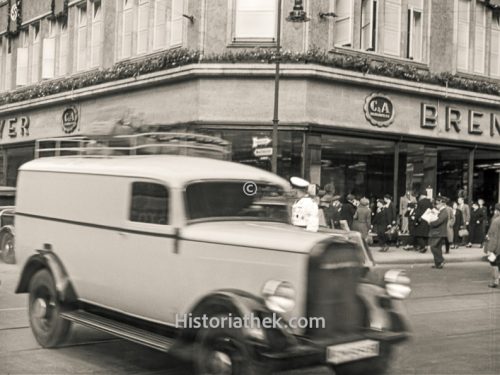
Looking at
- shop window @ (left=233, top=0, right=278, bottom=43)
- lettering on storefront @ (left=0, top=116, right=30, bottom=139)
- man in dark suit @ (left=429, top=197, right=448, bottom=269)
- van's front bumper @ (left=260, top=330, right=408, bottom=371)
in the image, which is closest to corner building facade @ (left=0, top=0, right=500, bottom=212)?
shop window @ (left=233, top=0, right=278, bottom=43)

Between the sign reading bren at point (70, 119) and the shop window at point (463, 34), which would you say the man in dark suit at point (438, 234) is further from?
the sign reading bren at point (70, 119)

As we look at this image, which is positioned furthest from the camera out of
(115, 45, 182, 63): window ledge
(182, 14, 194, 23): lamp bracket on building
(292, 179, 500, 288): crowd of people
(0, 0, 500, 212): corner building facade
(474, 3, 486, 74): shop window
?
(474, 3, 486, 74): shop window

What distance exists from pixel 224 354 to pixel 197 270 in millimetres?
875

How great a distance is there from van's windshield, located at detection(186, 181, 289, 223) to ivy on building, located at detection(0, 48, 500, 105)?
11.8 metres

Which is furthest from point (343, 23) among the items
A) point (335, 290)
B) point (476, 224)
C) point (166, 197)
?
point (335, 290)

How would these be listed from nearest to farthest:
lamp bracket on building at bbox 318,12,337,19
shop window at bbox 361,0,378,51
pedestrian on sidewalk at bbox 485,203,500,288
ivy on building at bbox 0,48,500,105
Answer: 1. pedestrian on sidewalk at bbox 485,203,500,288
2. ivy on building at bbox 0,48,500,105
3. lamp bracket on building at bbox 318,12,337,19
4. shop window at bbox 361,0,378,51

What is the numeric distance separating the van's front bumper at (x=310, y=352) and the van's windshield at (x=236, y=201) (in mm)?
1647

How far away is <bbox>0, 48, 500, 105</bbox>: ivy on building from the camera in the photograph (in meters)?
21.3

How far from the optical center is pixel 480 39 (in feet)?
86.4

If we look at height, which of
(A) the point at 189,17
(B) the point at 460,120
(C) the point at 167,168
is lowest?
(C) the point at 167,168

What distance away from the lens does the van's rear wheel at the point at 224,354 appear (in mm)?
5594

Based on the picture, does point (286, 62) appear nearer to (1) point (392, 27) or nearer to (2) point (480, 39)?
(1) point (392, 27)

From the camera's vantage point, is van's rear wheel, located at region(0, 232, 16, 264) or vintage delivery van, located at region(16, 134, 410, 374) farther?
van's rear wheel, located at region(0, 232, 16, 264)

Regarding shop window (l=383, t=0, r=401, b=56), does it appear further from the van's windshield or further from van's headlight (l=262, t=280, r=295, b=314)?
van's headlight (l=262, t=280, r=295, b=314)
